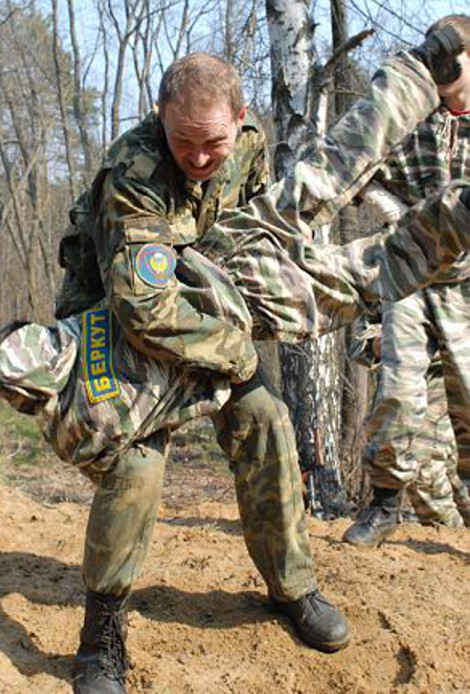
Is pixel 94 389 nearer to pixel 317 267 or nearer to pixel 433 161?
pixel 317 267

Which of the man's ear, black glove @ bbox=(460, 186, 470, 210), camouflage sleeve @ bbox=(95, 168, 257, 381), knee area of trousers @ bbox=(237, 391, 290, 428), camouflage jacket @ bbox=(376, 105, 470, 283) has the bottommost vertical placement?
knee area of trousers @ bbox=(237, 391, 290, 428)

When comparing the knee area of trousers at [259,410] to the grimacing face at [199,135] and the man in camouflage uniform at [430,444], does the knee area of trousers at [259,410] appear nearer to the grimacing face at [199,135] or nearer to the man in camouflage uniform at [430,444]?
the grimacing face at [199,135]

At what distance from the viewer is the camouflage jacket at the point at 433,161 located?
415 cm

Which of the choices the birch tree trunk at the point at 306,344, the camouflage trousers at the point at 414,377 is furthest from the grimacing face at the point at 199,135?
the birch tree trunk at the point at 306,344

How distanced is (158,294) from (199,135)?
501 mm

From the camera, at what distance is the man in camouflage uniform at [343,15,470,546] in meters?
4.16

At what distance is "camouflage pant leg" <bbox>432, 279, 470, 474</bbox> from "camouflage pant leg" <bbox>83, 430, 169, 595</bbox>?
2011mm

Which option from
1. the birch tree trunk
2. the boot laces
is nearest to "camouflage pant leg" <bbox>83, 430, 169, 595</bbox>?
the boot laces

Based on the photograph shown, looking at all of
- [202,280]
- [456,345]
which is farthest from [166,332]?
[456,345]

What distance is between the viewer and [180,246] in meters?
2.82

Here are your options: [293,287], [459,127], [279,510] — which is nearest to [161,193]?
[293,287]

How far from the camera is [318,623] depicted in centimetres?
301

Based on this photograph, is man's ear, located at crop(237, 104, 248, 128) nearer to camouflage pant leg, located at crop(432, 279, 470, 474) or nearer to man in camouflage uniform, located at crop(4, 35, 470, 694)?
man in camouflage uniform, located at crop(4, 35, 470, 694)

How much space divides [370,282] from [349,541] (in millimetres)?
1789
